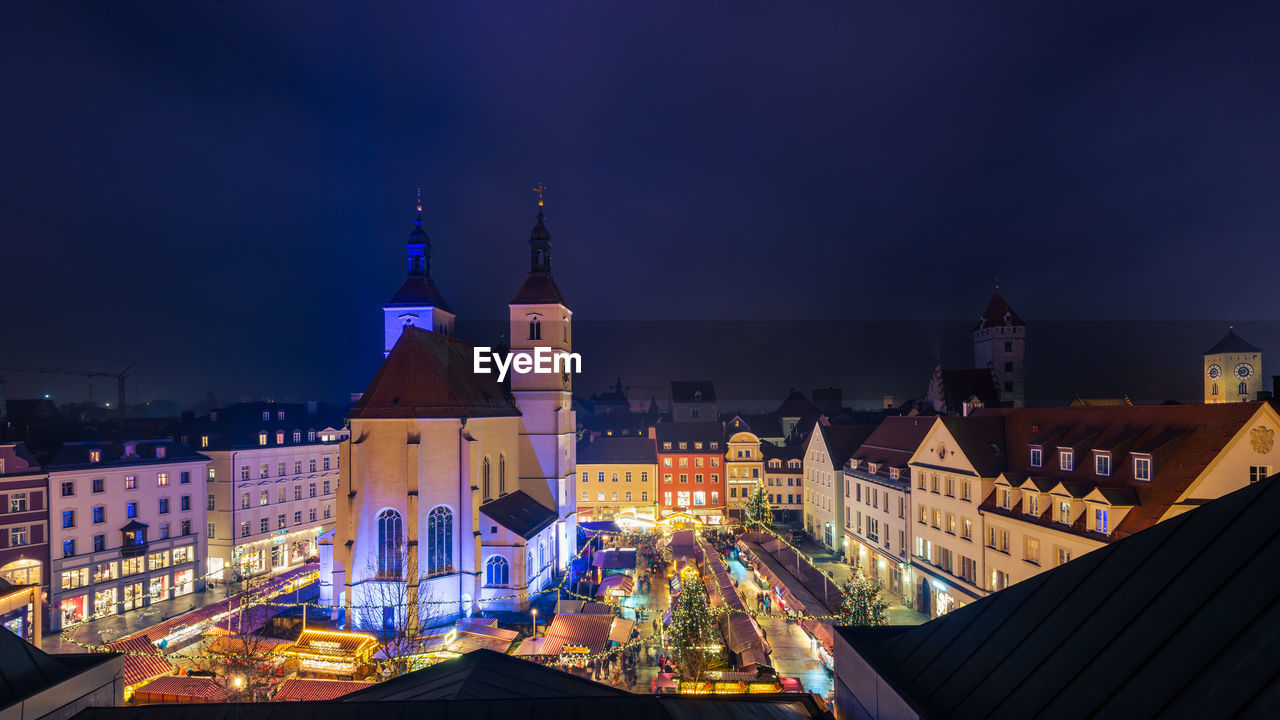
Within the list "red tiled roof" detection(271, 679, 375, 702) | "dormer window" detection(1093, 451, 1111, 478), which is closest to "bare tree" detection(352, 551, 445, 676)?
"red tiled roof" detection(271, 679, 375, 702)

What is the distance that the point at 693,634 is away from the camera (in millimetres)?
22703

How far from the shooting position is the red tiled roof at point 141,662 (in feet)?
68.3

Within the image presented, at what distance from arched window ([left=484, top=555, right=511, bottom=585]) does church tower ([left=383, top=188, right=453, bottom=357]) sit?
70.4 feet

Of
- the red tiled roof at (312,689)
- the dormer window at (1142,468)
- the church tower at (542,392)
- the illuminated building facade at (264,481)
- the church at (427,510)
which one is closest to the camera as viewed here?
the red tiled roof at (312,689)

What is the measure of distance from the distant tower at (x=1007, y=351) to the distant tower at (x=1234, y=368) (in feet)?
55.6

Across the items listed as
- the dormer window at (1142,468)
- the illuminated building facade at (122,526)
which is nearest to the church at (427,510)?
the illuminated building facade at (122,526)

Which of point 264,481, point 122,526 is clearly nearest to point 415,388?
point 264,481

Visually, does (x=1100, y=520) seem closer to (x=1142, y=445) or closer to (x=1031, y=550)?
(x=1142, y=445)

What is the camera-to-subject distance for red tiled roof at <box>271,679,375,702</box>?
19.9 m

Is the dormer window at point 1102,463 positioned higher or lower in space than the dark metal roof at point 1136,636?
lower

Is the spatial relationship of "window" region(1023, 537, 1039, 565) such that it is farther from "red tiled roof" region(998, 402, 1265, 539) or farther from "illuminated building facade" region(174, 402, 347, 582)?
"illuminated building facade" region(174, 402, 347, 582)

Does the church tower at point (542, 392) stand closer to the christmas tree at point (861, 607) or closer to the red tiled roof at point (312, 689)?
the red tiled roof at point (312, 689)

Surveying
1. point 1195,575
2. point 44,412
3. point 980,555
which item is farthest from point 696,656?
point 44,412

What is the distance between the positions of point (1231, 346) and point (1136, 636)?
78.6m
